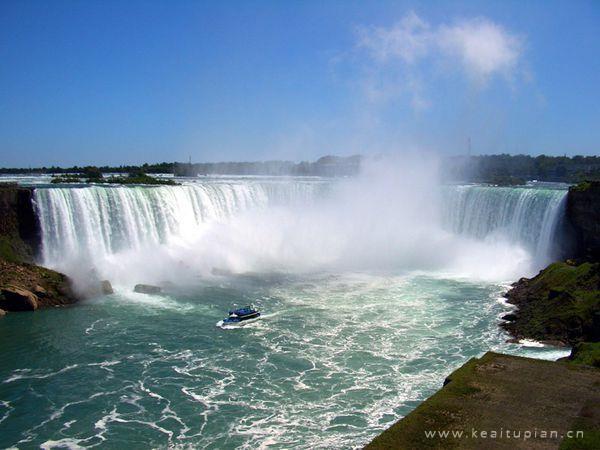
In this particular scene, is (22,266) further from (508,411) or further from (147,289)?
(508,411)

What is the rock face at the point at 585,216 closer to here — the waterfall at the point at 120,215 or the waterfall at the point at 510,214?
the waterfall at the point at 510,214

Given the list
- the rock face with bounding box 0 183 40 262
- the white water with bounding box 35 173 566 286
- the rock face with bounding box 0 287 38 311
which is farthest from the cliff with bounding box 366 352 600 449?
the rock face with bounding box 0 183 40 262

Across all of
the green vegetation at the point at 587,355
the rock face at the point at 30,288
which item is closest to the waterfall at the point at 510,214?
the green vegetation at the point at 587,355

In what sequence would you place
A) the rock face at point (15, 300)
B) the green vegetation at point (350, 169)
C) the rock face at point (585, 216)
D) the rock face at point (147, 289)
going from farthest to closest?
the green vegetation at point (350, 169) → the rock face at point (585, 216) → the rock face at point (147, 289) → the rock face at point (15, 300)

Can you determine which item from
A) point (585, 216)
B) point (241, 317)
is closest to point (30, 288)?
point (241, 317)

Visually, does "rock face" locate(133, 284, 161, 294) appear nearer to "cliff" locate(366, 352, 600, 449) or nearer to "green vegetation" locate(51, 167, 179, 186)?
"green vegetation" locate(51, 167, 179, 186)
